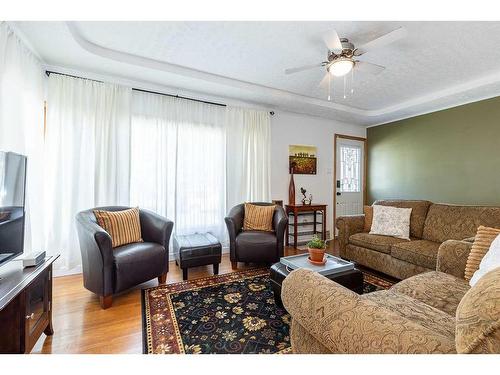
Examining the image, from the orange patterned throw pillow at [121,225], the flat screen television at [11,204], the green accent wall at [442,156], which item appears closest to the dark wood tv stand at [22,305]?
the flat screen television at [11,204]

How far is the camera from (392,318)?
2.56 ft

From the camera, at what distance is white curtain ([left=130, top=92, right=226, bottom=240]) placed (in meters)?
3.07

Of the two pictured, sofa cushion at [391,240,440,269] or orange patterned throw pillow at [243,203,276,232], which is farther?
orange patterned throw pillow at [243,203,276,232]

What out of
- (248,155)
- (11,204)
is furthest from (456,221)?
(11,204)

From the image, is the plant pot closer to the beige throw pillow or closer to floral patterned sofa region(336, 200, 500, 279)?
floral patterned sofa region(336, 200, 500, 279)

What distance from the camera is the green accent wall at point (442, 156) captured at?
3260 mm

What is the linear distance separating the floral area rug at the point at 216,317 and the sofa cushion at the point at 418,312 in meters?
0.71

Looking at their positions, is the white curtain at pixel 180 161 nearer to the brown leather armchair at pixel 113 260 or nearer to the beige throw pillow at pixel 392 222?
the brown leather armchair at pixel 113 260

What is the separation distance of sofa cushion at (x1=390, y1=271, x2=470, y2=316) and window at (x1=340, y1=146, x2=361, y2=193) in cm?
328

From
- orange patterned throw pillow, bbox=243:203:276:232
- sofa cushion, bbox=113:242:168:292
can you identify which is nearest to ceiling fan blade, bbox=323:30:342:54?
orange patterned throw pillow, bbox=243:203:276:232

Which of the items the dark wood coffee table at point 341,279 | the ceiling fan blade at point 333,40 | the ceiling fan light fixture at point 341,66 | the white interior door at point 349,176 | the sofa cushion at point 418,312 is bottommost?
the dark wood coffee table at point 341,279

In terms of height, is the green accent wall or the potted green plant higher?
the green accent wall

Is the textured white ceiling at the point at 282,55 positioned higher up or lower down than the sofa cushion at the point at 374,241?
higher up
